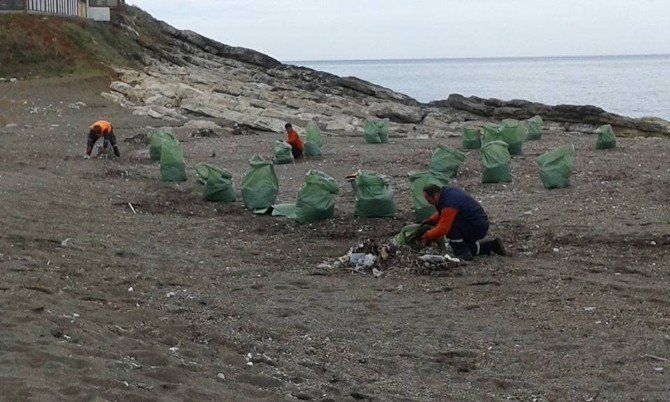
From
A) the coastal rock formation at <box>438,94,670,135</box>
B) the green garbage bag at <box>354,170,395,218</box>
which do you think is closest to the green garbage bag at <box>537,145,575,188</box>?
the green garbage bag at <box>354,170,395,218</box>

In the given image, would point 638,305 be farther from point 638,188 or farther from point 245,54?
point 245,54

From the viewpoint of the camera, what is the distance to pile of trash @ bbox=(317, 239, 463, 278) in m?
9.79

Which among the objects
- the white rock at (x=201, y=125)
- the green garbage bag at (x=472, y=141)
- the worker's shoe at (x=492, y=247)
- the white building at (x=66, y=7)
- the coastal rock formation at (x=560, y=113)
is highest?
the white building at (x=66, y=7)

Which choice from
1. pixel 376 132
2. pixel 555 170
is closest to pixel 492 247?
pixel 555 170

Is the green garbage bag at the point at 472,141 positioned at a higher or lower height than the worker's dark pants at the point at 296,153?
higher

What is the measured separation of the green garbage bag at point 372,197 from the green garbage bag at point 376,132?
11257 mm

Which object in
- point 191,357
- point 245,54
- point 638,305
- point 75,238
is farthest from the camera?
point 245,54

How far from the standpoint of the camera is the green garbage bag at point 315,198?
40.3 ft

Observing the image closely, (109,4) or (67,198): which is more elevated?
(109,4)

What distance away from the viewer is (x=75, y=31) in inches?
1476

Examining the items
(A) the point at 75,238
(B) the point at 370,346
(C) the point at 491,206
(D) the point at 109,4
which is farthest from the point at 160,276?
(D) the point at 109,4

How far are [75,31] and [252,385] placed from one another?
33.6 metres

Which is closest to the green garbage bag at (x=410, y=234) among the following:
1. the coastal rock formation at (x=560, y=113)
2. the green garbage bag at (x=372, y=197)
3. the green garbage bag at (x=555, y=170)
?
the green garbage bag at (x=372, y=197)

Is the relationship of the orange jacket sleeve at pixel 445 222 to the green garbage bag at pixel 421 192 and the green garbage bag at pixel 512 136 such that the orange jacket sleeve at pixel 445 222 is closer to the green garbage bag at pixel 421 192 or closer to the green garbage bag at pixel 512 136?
the green garbage bag at pixel 421 192
